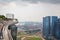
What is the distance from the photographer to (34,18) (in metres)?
2.28

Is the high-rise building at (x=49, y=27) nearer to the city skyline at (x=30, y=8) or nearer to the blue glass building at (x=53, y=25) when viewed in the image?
the blue glass building at (x=53, y=25)

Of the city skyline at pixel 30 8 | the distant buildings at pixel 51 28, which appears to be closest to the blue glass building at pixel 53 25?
the distant buildings at pixel 51 28

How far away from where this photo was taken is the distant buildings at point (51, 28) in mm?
2236

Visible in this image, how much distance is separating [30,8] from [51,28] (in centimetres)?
53

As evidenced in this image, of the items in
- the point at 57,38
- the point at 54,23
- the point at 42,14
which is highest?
the point at 42,14

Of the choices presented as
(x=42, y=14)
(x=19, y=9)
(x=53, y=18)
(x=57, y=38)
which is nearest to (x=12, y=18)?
(x=19, y=9)

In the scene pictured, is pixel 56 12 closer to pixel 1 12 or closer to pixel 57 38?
pixel 57 38

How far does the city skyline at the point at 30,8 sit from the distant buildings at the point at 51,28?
0.11 metres

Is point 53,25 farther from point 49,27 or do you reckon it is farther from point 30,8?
point 30,8

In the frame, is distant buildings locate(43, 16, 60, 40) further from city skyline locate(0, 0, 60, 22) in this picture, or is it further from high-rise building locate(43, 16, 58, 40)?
city skyline locate(0, 0, 60, 22)

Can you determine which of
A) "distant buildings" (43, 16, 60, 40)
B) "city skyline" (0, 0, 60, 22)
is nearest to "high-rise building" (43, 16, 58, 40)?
"distant buildings" (43, 16, 60, 40)

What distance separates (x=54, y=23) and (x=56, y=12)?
8.3 inches

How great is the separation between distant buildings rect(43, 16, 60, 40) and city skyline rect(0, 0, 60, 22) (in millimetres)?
107

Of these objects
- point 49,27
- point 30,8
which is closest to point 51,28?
point 49,27
